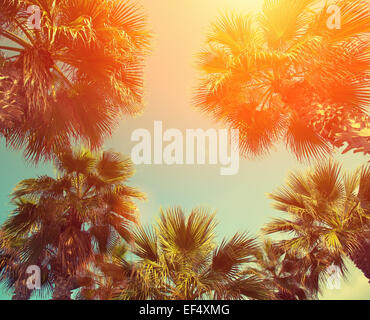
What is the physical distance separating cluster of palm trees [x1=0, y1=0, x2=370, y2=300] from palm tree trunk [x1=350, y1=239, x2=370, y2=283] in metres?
0.03

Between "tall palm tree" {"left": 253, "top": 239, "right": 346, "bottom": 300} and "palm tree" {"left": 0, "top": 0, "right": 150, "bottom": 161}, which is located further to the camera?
"tall palm tree" {"left": 253, "top": 239, "right": 346, "bottom": 300}

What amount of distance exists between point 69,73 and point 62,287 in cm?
471

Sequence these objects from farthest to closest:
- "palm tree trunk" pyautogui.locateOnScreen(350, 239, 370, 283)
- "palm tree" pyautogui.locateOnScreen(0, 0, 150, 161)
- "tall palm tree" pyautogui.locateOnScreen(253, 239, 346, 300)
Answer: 1. "tall palm tree" pyautogui.locateOnScreen(253, 239, 346, 300)
2. "palm tree trunk" pyautogui.locateOnScreen(350, 239, 370, 283)
3. "palm tree" pyautogui.locateOnScreen(0, 0, 150, 161)

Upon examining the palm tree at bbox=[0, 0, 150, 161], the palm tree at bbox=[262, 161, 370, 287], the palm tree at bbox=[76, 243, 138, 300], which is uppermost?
the palm tree at bbox=[0, 0, 150, 161]

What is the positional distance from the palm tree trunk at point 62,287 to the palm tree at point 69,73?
2.89m

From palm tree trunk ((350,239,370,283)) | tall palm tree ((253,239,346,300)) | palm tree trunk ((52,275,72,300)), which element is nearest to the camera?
palm tree trunk ((350,239,370,283))

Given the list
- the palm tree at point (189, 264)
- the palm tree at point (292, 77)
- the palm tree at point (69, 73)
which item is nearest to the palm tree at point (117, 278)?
the palm tree at point (189, 264)

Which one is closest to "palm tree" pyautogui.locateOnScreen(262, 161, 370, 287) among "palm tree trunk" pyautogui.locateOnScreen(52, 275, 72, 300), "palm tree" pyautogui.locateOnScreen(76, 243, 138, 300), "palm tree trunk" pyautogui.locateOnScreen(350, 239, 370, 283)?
"palm tree trunk" pyautogui.locateOnScreen(350, 239, 370, 283)

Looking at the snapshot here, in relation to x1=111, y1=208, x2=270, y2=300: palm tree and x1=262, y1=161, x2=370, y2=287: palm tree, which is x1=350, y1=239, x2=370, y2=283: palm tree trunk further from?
x1=111, y1=208, x2=270, y2=300: palm tree

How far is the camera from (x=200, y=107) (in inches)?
286

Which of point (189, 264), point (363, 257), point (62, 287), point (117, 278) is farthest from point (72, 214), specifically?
point (363, 257)

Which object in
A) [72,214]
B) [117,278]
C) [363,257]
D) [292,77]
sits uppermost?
[292,77]

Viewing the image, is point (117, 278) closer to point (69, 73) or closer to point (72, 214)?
point (72, 214)

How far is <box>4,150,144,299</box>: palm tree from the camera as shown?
670cm
